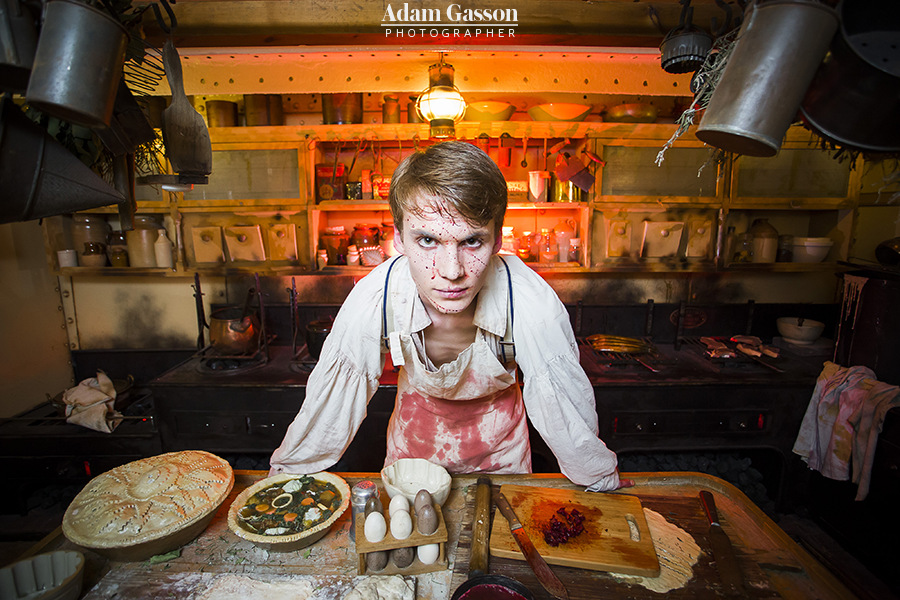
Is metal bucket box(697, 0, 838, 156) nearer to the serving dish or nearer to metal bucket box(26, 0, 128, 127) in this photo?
metal bucket box(26, 0, 128, 127)

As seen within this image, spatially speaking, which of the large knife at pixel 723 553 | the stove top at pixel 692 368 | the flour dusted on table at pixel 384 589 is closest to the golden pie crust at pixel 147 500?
the flour dusted on table at pixel 384 589

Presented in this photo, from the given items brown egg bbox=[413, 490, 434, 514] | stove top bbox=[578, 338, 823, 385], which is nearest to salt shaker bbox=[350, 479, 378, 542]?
brown egg bbox=[413, 490, 434, 514]

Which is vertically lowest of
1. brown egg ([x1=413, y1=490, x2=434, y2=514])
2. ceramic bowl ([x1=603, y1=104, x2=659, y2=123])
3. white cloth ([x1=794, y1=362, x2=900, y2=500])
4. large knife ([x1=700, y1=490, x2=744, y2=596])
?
white cloth ([x1=794, y1=362, x2=900, y2=500])

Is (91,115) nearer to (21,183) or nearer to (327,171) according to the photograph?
(21,183)

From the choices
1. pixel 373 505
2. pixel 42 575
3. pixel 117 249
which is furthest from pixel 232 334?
pixel 373 505

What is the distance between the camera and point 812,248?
3447 millimetres

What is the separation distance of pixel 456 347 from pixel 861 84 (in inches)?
55.8

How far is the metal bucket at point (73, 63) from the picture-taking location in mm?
788

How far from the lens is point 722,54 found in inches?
42.4

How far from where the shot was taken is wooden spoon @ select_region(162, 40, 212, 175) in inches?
54.6

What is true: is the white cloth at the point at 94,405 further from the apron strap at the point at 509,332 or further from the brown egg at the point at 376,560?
the apron strap at the point at 509,332

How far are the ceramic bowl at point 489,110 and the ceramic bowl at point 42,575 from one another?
3097mm

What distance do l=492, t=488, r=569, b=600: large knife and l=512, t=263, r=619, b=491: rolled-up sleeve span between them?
284mm

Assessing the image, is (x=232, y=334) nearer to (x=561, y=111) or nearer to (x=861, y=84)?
(x=561, y=111)
